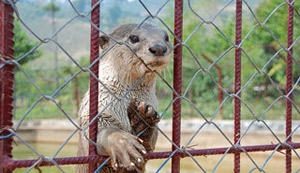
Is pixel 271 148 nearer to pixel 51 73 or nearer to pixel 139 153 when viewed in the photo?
pixel 139 153

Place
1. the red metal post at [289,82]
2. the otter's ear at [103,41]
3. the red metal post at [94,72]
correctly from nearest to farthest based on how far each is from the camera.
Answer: the red metal post at [94,72] → the red metal post at [289,82] → the otter's ear at [103,41]

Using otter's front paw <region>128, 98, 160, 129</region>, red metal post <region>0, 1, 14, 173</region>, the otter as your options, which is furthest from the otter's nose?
red metal post <region>0, 1, 14, 173</region>

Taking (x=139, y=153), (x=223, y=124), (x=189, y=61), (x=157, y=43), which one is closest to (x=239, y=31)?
(x=157, y=43)

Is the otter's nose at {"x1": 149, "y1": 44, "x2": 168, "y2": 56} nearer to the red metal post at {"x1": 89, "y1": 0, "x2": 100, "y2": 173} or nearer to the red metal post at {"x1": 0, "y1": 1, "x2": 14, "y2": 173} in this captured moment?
the red metal post at {"x1": 89, "y1": 0, "x2": 100, "y2": 173}

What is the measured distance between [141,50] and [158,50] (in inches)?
6.1

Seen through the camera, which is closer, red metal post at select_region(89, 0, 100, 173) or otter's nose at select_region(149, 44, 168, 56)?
red metal post at select_region(89, 0, 100, 173)

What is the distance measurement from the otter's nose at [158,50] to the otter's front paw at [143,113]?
289 millimetres

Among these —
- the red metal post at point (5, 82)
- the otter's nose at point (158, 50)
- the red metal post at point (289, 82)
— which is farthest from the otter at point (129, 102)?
the red metal post at point (289, 82)

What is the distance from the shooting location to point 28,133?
980cm

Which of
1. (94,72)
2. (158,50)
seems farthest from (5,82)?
(158,50)

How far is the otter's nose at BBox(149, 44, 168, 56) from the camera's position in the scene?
Result: 1.85 metres

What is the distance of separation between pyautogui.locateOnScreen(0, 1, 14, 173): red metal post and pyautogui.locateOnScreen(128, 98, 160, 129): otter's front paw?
0.66 metres

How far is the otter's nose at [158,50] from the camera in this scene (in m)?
1.85

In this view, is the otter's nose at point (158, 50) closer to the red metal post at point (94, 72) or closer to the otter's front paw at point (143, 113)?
the otter's front paw at point (143, 113)
